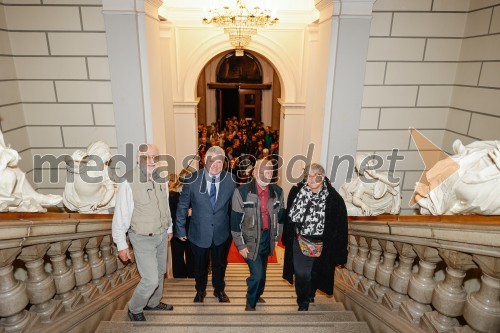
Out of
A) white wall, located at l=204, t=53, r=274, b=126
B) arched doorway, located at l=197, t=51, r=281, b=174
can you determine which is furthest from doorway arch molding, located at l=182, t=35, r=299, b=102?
white wall, located at l=204, t=53, r=274, b=126

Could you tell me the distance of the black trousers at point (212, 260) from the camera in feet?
10.4

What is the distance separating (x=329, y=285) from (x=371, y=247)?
1.90 ft

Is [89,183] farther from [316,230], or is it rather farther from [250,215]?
[316,230]

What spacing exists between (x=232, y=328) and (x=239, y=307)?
2.30ft

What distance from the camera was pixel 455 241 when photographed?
177cm

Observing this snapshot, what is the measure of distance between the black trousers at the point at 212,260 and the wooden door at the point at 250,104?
46.1 feet

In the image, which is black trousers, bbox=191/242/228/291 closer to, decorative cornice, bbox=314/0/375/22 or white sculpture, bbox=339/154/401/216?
white sculpture, bbox=339/154/401/216

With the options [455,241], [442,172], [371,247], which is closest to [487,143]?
[442,172]

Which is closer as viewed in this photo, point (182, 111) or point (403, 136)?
point (403, 136)

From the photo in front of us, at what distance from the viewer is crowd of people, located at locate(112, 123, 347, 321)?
2.72 meters

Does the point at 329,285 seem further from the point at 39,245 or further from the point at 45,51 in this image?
the point at 45,51

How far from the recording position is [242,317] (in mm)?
2855

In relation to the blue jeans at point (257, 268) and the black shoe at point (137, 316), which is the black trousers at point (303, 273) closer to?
the blue jeans at point (257, 268)

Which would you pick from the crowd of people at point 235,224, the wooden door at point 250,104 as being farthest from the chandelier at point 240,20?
the wooden door at point 250,104
